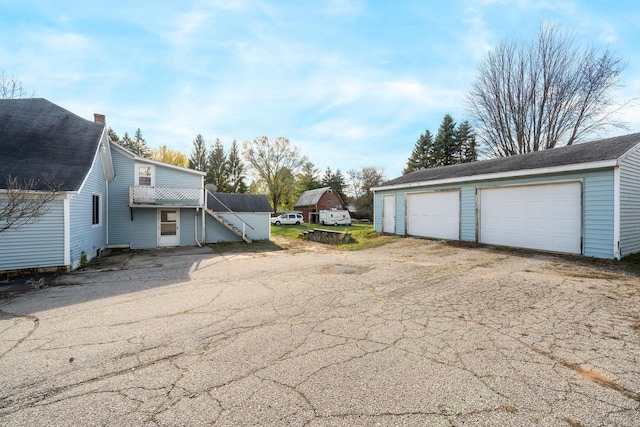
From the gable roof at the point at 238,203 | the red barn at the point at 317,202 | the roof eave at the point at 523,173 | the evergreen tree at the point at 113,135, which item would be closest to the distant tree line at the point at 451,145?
the red barn at the point at 317,202

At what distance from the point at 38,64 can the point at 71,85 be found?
3.72ft

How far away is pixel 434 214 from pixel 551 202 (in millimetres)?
4982

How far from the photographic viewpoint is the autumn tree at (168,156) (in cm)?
4222

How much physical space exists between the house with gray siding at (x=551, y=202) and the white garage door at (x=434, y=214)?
0.05 m

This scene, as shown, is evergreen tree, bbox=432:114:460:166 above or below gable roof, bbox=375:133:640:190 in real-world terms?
above

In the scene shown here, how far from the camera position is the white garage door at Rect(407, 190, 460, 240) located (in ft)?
45.1

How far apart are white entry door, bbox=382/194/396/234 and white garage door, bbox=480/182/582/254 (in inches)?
209

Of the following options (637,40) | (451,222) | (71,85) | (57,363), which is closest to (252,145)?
(71,85)

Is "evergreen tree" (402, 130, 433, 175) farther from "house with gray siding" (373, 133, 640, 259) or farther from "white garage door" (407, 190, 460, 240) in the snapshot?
"house with gray siding" (373, 133, 640, 259)

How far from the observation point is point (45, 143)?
34.9 feet

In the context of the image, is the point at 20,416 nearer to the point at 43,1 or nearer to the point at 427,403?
the point at 427,403

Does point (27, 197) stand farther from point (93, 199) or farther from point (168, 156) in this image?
point (168, 156)

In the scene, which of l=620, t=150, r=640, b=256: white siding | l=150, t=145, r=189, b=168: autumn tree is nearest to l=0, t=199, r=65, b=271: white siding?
l=620, t=150, r=640, b=256: white siding

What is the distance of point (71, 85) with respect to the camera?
11.1 meters
